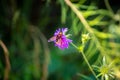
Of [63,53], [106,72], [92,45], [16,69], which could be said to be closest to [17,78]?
[16,69]

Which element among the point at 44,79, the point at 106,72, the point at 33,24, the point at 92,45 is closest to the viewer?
the point at 106,72

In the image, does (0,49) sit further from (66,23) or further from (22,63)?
(66,23)

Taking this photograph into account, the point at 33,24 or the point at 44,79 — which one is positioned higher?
the point at 33,24

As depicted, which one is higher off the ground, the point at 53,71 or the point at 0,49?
the point at 0,49

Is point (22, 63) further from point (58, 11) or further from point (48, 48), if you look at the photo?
point (58, 11)

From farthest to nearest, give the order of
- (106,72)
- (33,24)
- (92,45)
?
1. (33,24)
2. (92,45)
3. (106,72)

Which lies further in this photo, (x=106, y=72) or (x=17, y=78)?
(x=17, y=78)

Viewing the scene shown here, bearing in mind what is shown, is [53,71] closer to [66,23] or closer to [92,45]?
[66,23]

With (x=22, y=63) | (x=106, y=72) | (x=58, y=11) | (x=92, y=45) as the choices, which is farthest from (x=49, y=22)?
(x=106, y=72)

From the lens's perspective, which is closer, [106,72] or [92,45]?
[106,72]

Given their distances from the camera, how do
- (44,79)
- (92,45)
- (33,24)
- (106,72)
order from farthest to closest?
(33,24)
(44,79)
(92,45)
(106,72)
